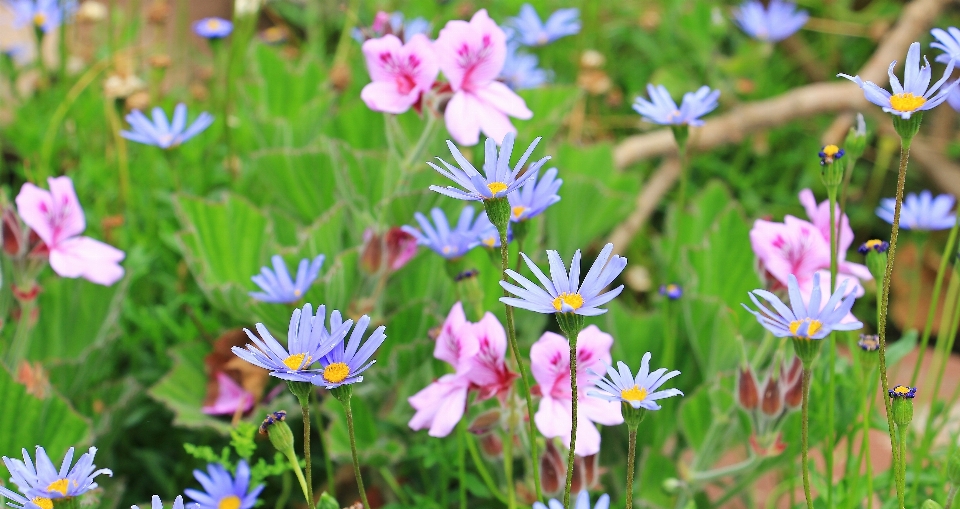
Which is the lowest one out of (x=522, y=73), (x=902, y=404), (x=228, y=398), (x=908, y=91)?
(x=228, y=398)

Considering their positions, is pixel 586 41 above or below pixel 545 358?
above

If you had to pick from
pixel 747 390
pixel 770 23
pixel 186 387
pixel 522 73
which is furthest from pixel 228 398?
pixel 770 23

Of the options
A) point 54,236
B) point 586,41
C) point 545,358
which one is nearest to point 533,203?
point 545,358

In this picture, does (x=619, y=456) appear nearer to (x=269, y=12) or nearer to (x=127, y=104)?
(x=127, y=104)

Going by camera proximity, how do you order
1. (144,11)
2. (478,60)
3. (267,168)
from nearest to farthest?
(478,60), (267,168), (144,11)

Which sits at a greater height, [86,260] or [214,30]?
[214,30]

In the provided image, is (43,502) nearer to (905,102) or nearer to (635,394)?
(635,394)

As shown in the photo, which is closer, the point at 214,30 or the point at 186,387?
the point at 186,387

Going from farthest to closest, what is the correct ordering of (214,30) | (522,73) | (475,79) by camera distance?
(522,73) → (214,30) → (475,79)
